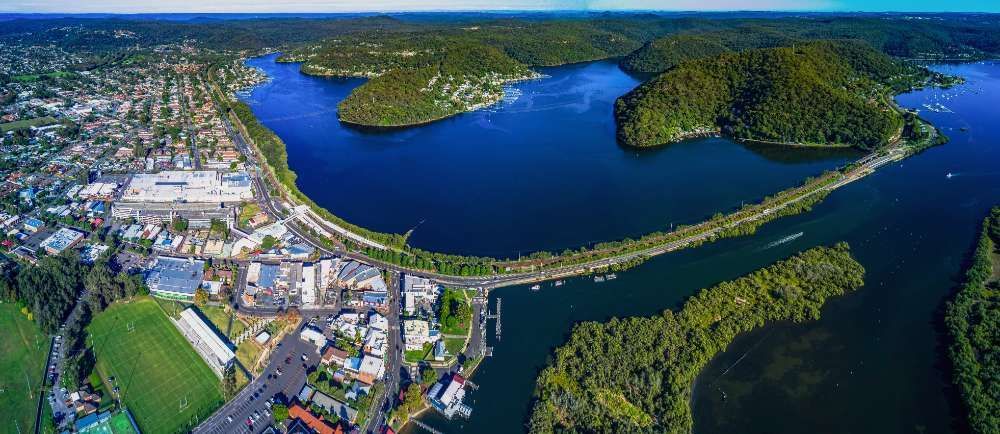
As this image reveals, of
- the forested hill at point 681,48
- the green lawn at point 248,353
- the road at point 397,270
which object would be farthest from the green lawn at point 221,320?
the forested hill at point 681,48

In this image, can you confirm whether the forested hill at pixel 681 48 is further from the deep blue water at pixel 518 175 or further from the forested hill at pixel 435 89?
the deep blue water at pixel 518 175

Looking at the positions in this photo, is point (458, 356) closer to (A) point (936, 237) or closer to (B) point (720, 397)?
(B) point (720, 397)

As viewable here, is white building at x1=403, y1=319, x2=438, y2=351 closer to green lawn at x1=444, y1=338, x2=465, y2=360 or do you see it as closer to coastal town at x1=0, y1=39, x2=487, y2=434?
coastal town at x1=0, y1=39, x2=487, y2=434

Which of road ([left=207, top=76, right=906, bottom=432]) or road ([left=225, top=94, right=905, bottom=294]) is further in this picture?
road ([left=225, top=94, right=905, bottom=294])

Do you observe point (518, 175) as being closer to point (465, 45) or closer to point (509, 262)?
point (509, 262)

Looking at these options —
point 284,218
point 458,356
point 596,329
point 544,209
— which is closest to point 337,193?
point 284,218

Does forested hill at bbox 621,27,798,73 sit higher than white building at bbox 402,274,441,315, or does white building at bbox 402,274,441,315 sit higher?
forested hill at bbox 621,27,798,73

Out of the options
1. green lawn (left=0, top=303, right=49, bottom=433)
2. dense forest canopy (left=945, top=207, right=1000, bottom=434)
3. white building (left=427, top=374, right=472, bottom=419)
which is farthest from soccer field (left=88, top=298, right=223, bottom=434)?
dense forest canopy (left=945, top=207, right=1000, bottom=434)
